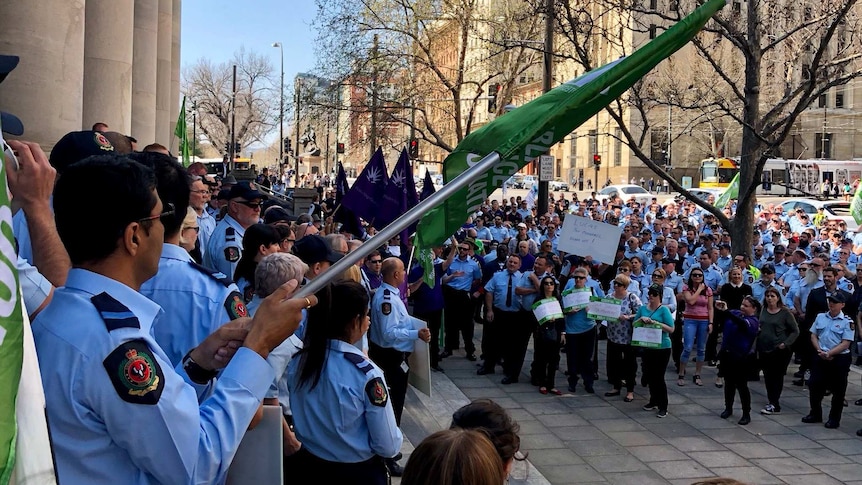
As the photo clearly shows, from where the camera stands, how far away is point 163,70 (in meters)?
21.0

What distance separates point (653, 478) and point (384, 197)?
14.8 feet

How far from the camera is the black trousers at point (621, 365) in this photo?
1159 centimetres

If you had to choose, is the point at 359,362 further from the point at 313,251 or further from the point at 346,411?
the point at 313,251

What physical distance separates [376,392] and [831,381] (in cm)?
858

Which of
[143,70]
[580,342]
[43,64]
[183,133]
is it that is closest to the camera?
[43,64]

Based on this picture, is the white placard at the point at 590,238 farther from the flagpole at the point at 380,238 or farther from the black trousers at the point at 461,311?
the flagpole at the point at 380,238

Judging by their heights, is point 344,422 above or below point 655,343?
above

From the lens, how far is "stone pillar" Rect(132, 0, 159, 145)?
16.7m

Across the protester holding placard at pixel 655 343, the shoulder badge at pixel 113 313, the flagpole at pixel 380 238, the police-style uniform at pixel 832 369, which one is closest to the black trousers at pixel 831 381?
the police-style uniform at pixel 832 369

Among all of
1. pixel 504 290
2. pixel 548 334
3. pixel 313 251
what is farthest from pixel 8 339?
pixel 504 290

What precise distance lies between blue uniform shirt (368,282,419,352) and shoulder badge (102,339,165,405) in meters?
5.27

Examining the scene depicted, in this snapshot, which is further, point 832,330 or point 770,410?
point 770,410

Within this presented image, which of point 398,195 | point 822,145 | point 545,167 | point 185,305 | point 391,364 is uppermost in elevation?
point 822,145

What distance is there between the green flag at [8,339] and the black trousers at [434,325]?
36.3 feet
